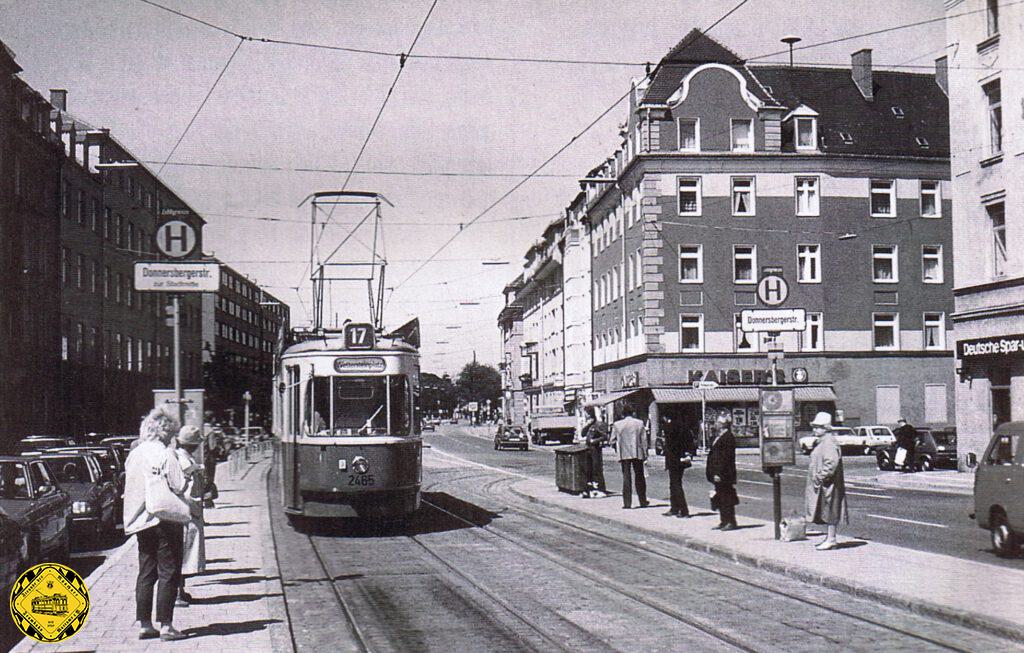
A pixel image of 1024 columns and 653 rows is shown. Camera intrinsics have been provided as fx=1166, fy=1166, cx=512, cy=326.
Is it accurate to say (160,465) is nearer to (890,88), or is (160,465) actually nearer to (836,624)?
(836,624)

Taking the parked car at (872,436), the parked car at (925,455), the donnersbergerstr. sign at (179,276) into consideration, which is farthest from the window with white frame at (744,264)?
the donnersbergerstr. sign at (179,276)

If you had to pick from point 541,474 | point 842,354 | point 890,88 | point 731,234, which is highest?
point 890,88

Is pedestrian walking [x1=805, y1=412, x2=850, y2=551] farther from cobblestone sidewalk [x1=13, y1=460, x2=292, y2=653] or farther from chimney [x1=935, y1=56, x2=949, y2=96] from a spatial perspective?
chimney [x1=935, y1=56, x2=949, y2=96]

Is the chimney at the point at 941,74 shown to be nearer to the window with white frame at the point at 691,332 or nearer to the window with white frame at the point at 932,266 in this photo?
the window with white frame at the point at 932,266

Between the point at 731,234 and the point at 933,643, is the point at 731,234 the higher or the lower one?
the higher one

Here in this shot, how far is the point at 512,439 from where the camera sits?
63438 mm

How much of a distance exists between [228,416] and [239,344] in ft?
94.4

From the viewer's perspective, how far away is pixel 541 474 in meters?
36.2

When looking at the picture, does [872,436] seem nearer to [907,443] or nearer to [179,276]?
[907,443]

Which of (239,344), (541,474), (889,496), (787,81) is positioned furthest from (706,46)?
(239,344)

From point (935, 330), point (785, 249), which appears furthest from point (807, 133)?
point (935, 330)

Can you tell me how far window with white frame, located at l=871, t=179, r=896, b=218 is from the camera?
180ft

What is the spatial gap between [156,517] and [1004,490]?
33.6 ft

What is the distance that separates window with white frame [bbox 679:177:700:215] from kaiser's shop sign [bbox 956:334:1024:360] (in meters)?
23.0
